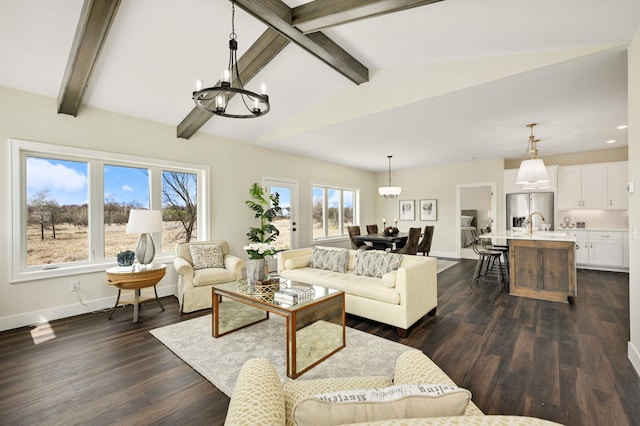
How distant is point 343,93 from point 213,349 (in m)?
3.59

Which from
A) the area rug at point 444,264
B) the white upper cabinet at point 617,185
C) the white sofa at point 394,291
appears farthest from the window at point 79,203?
the white upper cabinet at point 617,185

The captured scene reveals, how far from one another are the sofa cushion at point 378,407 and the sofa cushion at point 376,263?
2.70m

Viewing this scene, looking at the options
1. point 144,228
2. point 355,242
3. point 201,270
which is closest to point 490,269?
point 355,242

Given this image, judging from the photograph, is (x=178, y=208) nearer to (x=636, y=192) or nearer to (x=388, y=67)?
(x=388, y=67)

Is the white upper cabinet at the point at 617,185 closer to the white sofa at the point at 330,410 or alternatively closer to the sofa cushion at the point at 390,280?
the sofa cushion at the point at 390,280

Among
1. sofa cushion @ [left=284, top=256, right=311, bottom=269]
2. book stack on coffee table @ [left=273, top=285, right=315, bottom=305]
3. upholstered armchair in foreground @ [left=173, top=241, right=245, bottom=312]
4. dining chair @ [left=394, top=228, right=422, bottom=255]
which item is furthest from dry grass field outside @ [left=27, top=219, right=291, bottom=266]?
dining chair @ [left=394, top=228, right=422, bottom=255]

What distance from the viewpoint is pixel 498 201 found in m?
7.00

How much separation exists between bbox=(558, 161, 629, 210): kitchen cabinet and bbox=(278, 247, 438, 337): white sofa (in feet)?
15.9

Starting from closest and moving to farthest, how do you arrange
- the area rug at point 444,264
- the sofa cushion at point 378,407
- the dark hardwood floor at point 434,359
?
the sofa cushion at point 378,407 → the dark hardwood floor at point 434,359 → the area rug at point 444,264

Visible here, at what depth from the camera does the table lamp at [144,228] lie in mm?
3449

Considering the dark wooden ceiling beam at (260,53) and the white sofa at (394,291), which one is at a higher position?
the dark wooden ceiling beam at (260,53)

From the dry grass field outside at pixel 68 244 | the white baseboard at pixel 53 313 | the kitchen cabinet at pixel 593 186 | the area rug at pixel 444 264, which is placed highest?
the kitchen cabinet at pixel 593 186

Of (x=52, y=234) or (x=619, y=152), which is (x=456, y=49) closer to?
(x=52, y=234)

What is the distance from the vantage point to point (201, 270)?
402 cm
